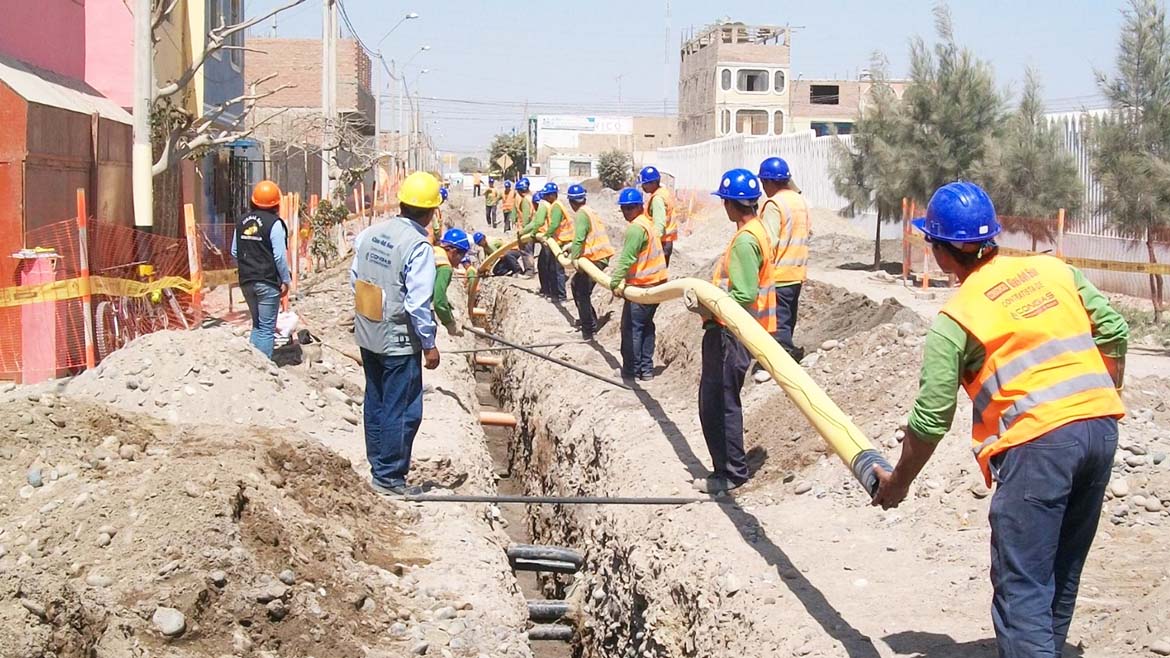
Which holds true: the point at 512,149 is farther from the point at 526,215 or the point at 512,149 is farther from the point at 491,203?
the point at 526,215

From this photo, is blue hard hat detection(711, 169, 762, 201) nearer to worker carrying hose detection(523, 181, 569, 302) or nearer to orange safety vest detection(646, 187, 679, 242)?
orange safety vest detection(646, 187, 679, 242)

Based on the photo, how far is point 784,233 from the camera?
404 inches

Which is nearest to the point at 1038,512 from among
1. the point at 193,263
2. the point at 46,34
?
the point at 193,263

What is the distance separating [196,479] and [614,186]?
6044cm

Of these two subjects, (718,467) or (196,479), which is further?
(718,467)

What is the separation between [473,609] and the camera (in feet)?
20.5

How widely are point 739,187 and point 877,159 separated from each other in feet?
58.6

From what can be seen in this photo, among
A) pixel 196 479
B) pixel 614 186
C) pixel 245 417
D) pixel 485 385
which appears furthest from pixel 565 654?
pixel 614 186

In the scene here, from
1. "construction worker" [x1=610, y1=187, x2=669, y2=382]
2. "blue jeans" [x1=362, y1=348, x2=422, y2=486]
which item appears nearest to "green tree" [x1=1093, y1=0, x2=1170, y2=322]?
"construction worker" [x1=610, y1=187, x2=669, y2=382]

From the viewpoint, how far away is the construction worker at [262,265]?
34.9 feet

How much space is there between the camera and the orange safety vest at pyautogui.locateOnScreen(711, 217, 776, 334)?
7.76m

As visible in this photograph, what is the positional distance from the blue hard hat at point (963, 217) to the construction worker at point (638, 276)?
6802mm

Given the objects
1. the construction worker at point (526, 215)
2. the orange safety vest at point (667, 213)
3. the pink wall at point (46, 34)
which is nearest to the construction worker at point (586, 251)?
the orange safety vest at point (667, 213)

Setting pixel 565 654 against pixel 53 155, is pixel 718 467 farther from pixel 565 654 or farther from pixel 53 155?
pixel 53 155
